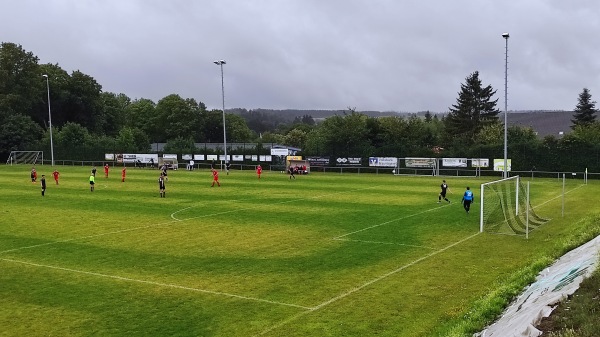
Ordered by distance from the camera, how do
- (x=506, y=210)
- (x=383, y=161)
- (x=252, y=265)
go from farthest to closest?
(x=383, y=161), (x=506, y=210), (x=252, y=265)

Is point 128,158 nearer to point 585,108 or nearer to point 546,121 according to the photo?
point 585,108

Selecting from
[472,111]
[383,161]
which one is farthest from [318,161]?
[472,111]

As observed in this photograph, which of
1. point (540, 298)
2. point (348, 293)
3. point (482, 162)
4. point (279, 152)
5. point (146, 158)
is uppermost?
point (279, 152)

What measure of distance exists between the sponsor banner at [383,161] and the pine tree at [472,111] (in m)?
36.6

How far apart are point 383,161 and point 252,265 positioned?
49.5 m

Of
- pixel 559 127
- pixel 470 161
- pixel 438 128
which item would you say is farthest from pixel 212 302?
pixel 559 127

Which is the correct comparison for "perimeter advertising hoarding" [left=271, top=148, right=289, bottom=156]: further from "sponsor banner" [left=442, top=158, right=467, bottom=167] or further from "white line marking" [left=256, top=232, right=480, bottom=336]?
"white line marking" [left=256, top=232, right=480, bottom=336]

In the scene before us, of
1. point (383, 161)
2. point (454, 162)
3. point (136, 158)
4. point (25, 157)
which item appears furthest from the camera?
point (25, 157)

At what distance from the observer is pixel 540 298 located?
9828mm

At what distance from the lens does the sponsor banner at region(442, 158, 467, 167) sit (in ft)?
198

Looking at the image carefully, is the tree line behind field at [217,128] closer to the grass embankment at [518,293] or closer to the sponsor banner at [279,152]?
the sponsor banner at [279,152]

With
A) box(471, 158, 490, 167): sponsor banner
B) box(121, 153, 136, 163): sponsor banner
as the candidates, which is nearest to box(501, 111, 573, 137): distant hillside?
box(471, 158, 490, 167): sponsor banner

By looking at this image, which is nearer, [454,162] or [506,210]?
[506,210]

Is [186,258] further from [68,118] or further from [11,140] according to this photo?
[68,118]
